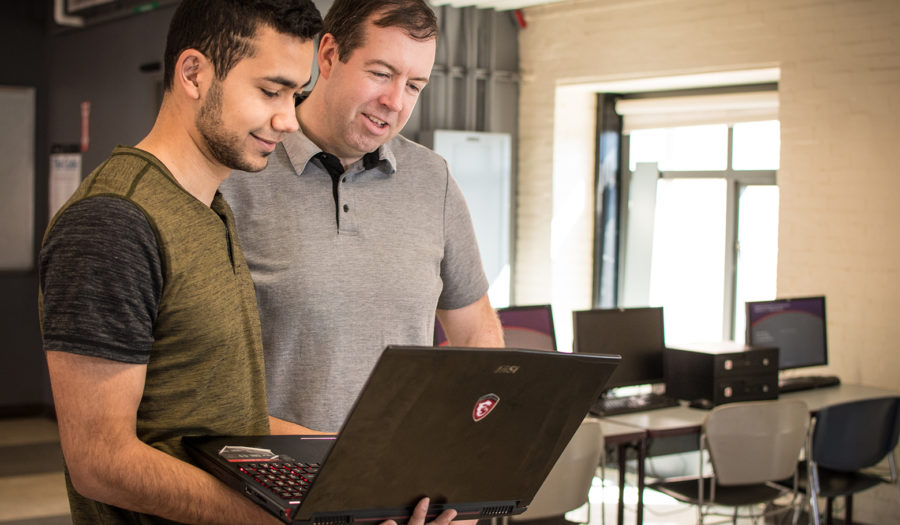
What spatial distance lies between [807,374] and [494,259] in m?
2.24

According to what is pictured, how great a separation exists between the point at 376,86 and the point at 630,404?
3.14 metres

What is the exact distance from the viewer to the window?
240 inches

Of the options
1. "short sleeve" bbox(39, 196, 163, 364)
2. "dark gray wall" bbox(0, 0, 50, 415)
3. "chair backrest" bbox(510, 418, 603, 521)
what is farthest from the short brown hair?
"dark gray wall" bbox(0, 0, 50, 415)

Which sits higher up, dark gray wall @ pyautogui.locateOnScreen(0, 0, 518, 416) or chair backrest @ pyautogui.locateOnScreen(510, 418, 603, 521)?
dark gray wall @ pyautogui.locateOnScreen(0, 0, 518, 416)

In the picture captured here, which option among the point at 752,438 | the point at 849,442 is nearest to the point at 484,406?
the point at 752,438

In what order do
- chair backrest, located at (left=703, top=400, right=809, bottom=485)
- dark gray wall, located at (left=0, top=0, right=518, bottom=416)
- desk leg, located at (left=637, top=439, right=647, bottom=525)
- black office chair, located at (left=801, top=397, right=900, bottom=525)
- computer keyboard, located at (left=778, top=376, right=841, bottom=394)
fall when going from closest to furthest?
chair backrest, located at (left=703, top=400, right=809, bottom=485) < desk leg, located at (left=637, top=439, right=647, bottom=525) < black office chair, located at (left=801, top=397, right=900, bottom=525) < computer keyboard, located at (left=778, top=376, right=841, bottom=394) < dark gray wall, located at (left=0, top=0, right=518, bottom=416)

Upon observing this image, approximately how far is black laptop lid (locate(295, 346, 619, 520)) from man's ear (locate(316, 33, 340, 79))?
0.81 meters

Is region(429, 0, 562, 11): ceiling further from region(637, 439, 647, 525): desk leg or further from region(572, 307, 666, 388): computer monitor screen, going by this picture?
region(637, 439, 647, 525): desk leg

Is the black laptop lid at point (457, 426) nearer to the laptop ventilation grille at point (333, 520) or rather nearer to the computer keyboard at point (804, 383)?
the laptop ventilation grille at point (333, 520)

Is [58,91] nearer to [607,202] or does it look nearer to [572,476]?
[607,202]

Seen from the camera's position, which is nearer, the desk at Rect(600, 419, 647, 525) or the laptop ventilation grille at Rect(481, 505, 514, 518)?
the laptop ventilation grille at Rect(481, 505, 514, 518)

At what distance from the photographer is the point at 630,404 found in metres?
4.42

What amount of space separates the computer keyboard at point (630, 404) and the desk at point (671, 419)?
26mm

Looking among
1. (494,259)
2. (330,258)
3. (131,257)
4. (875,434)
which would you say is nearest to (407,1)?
(330,258)
